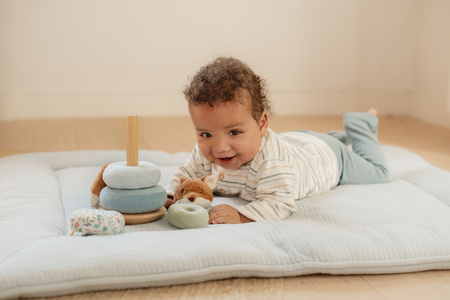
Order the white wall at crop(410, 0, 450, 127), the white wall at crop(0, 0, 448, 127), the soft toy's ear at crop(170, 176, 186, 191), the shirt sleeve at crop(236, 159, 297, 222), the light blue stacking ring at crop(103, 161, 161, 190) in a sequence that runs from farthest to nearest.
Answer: the white wall at crop(0, 0, 448, 127)
the white wall at crop(410, 0, 450, 127)
the soft toy's ear at crop(170, 176, 186, 191)
the shirt sleeve at crop(236, 159, 297, 222)
the light blue stacking ring at crop(103, 161, 161, 190)

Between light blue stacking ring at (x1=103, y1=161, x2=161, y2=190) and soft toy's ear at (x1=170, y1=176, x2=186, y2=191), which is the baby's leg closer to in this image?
soft toy's ear at (x1=170, y1=176, x2=186, y2=191)

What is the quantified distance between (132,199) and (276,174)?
0.36 m

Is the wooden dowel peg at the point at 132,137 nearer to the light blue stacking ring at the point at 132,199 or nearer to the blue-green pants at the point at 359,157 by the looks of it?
the light blue stacking ring at the point at 132,199

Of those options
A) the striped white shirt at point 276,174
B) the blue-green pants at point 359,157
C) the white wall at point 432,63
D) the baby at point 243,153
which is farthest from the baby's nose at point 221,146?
the white wall at point 432,63

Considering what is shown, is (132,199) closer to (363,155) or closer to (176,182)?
(176,182)

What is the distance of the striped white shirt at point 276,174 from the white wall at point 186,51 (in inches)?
75.2

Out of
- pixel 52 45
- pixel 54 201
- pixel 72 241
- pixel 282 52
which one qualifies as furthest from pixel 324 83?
pixel 72 241

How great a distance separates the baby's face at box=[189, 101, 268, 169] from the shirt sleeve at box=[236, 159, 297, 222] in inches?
2.2

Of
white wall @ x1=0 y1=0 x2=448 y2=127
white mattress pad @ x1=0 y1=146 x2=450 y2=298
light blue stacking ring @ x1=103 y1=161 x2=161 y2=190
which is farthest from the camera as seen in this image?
white wall @ x1=0 y1=0 x2=448 y2=127

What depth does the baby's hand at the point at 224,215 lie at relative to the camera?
4.11 feet

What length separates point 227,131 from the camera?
130 cm

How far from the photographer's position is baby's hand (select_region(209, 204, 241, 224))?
49.4 inches

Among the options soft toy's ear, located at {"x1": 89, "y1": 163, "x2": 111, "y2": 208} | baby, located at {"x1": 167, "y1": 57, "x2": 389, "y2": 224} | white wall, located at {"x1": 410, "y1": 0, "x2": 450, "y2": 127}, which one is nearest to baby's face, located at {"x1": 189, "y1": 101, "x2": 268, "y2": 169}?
baby, located at {"x1": 167, "y1": 57, "x2": 389, "y2": 224}

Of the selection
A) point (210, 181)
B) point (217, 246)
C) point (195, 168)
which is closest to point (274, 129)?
point (195, 168)
